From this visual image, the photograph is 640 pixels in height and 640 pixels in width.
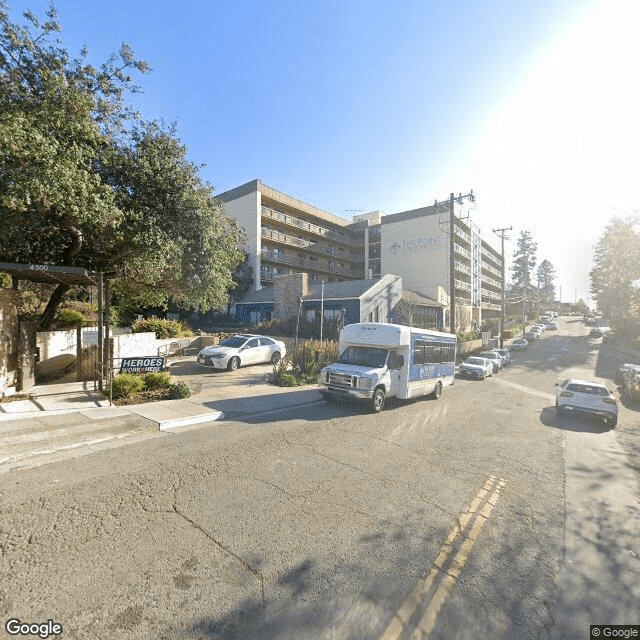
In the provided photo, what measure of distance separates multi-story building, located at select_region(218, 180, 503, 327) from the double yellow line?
→ 36.9 meters

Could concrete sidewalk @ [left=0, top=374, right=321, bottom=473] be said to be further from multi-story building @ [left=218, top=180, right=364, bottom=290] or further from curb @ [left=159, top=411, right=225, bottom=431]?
multi-story building @ [left=218, top=180, right=364, bottom=290]

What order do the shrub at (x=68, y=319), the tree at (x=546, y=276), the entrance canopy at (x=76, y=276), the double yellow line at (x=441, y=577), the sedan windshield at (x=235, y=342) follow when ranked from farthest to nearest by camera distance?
the tree at (x=546, y=276)
the sedan windshield at (x=235, y=342)
the shrub at (x=68, y=319)
the entrance canopy at (x=76, y=276)
the double yellow line at (x=441, y=577)

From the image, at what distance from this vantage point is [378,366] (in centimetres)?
1186

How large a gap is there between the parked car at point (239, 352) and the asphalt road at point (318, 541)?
30.0 feet

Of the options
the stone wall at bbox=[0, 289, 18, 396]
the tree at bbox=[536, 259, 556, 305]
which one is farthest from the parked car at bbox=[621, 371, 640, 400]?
the tree at bbox=[536, 259, 556, 305]

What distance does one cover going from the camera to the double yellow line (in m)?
3.12

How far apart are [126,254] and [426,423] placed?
39.9 feet

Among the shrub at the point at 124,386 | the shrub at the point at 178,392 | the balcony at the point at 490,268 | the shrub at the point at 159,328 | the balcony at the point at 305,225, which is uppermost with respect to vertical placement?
the balcony at the point at 305,225

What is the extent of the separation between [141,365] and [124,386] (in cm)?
131

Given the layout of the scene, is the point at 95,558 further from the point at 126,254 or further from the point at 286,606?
the point at 126,254

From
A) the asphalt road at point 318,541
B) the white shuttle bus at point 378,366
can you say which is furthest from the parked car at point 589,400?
the white shuttle bus at point 378,366

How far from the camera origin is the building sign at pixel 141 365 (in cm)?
1181

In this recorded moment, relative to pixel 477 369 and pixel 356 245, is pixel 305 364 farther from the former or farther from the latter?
pixel 356 245

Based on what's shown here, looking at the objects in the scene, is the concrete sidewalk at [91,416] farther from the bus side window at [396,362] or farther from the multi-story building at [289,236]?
the multi-story building at [289,236]
